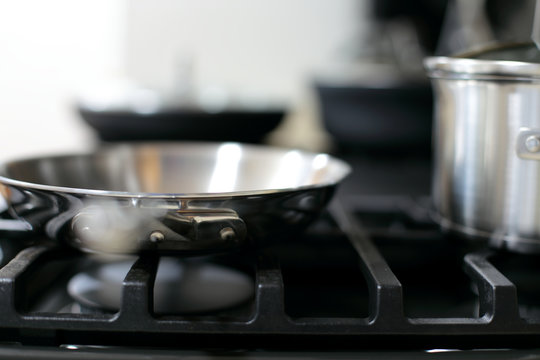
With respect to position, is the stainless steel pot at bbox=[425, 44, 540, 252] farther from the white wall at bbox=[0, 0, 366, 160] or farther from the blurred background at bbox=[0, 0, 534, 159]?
the white wall at bbox=[0, 0, 366, 160]

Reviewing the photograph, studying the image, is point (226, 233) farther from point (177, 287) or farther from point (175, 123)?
point (175, 123)

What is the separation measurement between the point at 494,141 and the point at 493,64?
0.05 metres

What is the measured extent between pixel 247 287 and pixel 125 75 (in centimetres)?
138

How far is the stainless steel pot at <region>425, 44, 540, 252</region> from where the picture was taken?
0.35 m

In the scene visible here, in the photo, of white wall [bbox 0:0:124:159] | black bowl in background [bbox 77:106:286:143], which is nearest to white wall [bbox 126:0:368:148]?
white wall [bbox 0:0:124:159]

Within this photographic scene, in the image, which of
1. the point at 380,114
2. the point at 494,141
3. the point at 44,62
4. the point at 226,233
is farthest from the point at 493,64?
the point at 44,62

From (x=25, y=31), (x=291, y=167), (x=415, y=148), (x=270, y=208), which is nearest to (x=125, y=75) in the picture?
(x=25, y=31)

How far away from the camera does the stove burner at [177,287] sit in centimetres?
34

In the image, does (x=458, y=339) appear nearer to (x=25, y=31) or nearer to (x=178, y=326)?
(x=178, y=326)

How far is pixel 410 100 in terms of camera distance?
0.86 m

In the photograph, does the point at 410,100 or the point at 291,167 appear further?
the point at 410,100

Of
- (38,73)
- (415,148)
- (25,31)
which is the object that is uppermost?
(25,31)

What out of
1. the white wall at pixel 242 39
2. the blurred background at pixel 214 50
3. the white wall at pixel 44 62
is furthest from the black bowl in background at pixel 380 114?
the white wall at pixel 44 62

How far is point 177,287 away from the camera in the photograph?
36 cm
